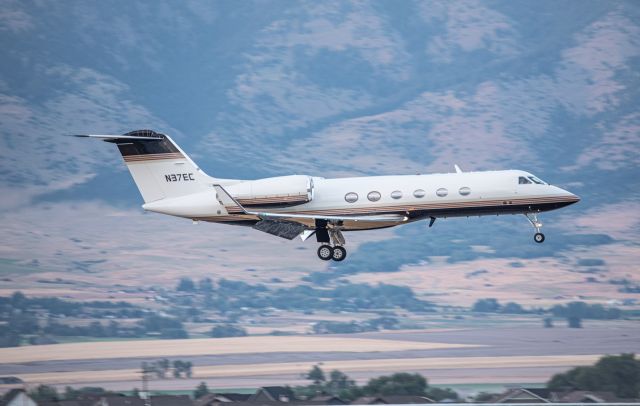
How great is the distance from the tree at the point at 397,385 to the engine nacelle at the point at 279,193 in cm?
1269

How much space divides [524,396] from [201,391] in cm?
1524

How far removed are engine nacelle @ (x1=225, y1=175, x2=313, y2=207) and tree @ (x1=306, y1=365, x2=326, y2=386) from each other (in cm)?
1553

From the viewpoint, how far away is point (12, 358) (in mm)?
61781

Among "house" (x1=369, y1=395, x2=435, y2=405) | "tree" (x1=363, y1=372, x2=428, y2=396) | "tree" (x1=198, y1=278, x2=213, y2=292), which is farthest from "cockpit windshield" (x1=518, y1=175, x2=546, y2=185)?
"tree" (x1=198, y1=278, x2=213, y2=292)

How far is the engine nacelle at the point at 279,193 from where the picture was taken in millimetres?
46062

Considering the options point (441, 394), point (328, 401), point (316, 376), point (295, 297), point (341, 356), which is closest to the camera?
point (328, 401)

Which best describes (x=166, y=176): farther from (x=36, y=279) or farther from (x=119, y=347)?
(x=36, y=279)

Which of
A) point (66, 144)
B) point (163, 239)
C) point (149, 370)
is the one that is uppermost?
point (66, 144)

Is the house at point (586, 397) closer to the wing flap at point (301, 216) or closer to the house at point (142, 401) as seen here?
the wing flap at point (301, 216)

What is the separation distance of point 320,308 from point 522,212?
37240 millimetres

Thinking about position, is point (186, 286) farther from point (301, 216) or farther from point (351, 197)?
point (351, 197)

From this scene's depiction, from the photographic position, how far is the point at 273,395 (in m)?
54.1

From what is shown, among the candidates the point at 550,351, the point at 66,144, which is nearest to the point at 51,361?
the point at 550,351

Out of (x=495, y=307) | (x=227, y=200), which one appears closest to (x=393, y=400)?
(x=227, y=200)
